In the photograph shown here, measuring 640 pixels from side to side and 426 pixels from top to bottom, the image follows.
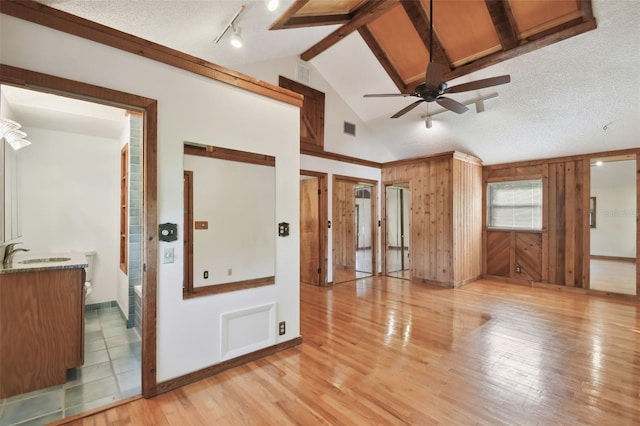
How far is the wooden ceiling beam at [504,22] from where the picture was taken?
354 centimetres

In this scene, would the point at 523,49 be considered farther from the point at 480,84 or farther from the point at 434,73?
the point at 434,73

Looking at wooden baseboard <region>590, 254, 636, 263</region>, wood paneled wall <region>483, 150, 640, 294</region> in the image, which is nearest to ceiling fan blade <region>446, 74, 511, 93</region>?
wood paneled wall <region>483, 150, 640, 294</region>

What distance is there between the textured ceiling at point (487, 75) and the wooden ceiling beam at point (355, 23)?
127 mm

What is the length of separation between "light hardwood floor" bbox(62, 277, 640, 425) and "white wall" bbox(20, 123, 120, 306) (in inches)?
112

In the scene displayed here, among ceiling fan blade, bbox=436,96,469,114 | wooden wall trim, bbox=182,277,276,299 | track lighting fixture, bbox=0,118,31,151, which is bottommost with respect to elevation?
wooden wall trim, bbox=182,277,276,299

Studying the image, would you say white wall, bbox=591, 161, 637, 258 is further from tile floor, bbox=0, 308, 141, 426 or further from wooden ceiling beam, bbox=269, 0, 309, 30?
tile floor, bbox=0, 308, 141, 426

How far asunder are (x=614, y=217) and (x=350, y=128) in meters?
8.25

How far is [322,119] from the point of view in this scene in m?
5.51

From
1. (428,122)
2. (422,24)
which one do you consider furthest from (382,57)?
(428,122)

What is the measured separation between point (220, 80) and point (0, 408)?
2937 mm

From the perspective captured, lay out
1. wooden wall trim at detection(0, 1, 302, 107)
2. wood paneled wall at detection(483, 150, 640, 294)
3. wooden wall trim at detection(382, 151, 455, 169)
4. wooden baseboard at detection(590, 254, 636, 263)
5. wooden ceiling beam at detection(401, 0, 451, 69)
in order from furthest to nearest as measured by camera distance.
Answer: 1. wooden baseboard at detection(590, 254, 636, 263)
2. wooden wall trim at detection(382, 151, 455, 169)
3. wood paneled wall at detection(483, 150, 640, 294)
4. wooden ceiling beam at detection(401, 0, 451, 69)
5. wooden wall trim at detection(0, 1, 302, 107)

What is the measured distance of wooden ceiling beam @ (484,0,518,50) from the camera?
3.54m

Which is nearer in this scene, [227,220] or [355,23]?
[227,220]

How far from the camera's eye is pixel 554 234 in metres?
5.45
